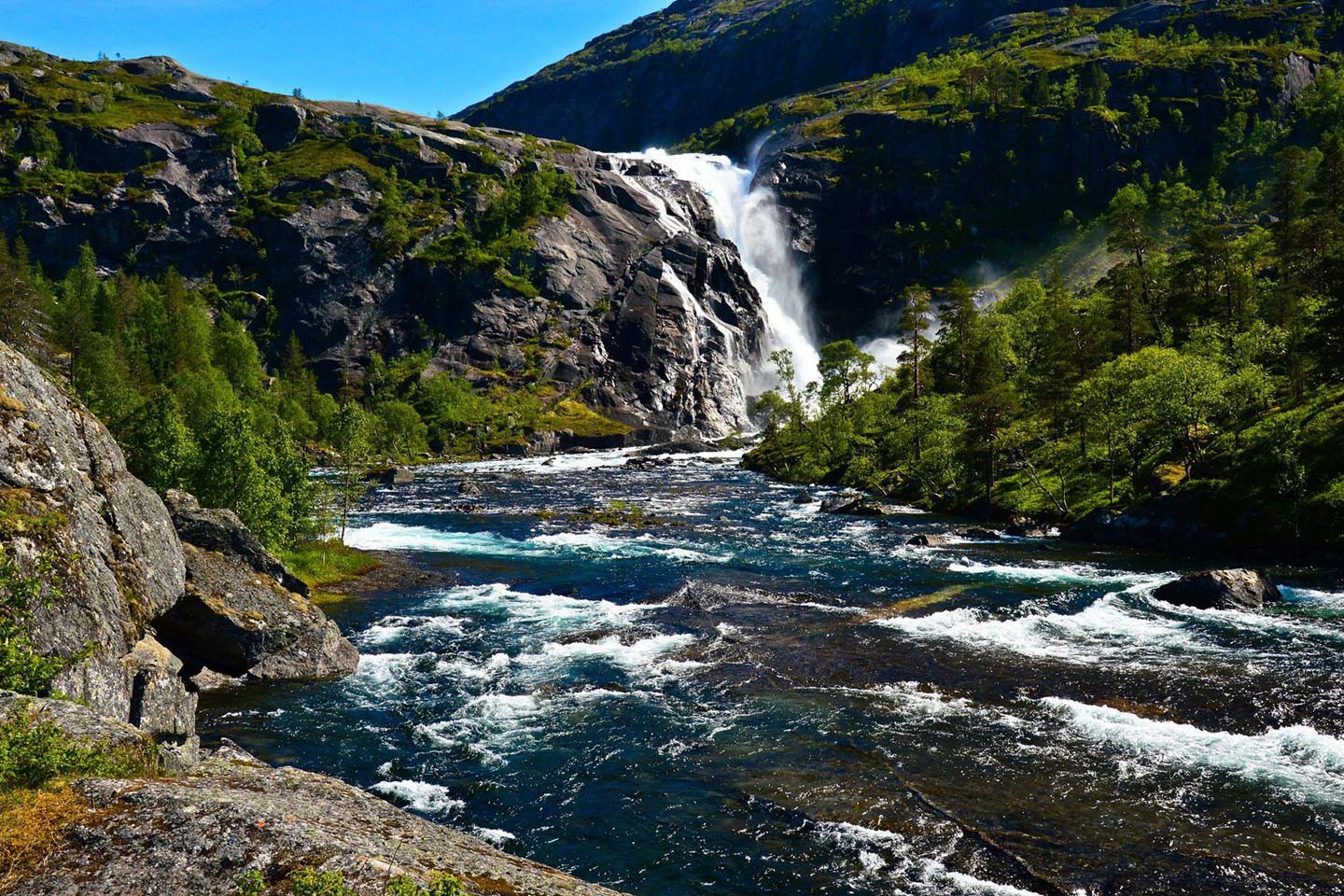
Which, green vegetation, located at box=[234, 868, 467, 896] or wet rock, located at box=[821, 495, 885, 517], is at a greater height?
green vegetation, located at box=[234, 868, 467, 896]


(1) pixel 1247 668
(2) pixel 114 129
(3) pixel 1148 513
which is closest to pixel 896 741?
(1) pixel 1247 668

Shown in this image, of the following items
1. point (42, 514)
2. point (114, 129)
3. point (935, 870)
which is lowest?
point (935, 870)

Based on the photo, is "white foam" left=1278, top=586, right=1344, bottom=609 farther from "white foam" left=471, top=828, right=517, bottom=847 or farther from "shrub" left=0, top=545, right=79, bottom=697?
"shrub" left=0, top=545, right=79, bottom=697

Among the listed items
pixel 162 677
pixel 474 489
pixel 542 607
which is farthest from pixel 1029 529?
pixel 474 489

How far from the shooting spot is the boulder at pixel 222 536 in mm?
29031

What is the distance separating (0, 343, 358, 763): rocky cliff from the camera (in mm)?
16250

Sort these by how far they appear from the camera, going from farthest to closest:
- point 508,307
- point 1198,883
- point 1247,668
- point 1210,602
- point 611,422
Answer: point 508,307
point 611,422
point 1210,602
point 1247,668
point 1198,883

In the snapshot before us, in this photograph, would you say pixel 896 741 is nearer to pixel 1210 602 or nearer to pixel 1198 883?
pixel 1198 883

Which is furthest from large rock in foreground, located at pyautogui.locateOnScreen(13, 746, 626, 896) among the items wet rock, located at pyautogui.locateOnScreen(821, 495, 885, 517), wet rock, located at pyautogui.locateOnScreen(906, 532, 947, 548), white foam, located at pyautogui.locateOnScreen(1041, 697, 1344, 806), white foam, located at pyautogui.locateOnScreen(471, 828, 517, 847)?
wet rock, located at pyautogui.locateOnScreen(821, 495, 885, 517)

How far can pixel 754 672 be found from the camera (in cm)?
2683

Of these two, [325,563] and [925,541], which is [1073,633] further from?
[325,563]

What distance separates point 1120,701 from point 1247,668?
616 centimetres

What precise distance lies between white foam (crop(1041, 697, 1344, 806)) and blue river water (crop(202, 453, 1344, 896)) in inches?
3.1

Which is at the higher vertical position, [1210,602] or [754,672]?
[754,672]
